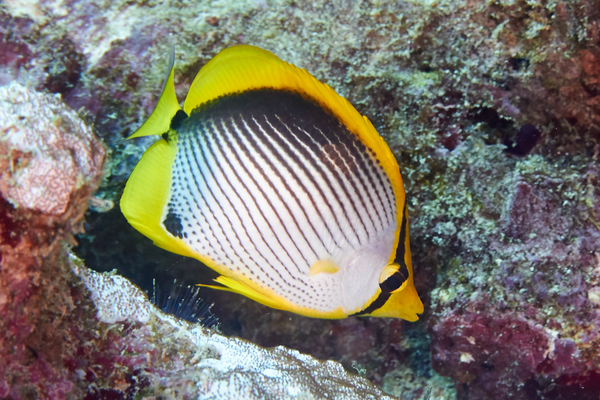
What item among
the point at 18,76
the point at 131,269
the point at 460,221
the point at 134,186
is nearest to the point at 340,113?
the point at 134,186

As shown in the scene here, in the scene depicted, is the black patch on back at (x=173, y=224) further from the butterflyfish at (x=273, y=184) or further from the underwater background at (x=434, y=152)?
the underwater background at (x=434, y=152)

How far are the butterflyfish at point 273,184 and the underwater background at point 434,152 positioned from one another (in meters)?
0.34

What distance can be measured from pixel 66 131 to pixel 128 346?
2.32 ft

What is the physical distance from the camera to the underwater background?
5.47 ft

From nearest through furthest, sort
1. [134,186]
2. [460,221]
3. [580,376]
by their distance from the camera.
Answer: [134,186], [580,376], [460,221]

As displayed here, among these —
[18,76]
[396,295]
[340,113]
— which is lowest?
[396,295]

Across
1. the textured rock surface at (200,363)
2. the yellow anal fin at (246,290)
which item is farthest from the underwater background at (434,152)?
the yellow anal fin at (246,290)

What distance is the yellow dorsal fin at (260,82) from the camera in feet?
4.24

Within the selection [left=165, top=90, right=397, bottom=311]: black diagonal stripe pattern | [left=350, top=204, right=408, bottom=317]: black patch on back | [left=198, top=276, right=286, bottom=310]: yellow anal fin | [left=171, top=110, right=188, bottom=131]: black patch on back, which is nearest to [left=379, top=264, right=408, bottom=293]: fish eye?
[left=350, top=204, right=408, bottom=317]: black patch on back

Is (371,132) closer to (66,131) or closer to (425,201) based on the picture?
(425,201)

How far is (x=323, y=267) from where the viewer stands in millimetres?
1354

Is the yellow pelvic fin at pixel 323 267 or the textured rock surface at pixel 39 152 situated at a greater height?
the textured rock surface at pixel 39 152

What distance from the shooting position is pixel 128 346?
1.23 metres

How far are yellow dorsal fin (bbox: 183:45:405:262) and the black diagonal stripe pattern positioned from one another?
3 centimetres
